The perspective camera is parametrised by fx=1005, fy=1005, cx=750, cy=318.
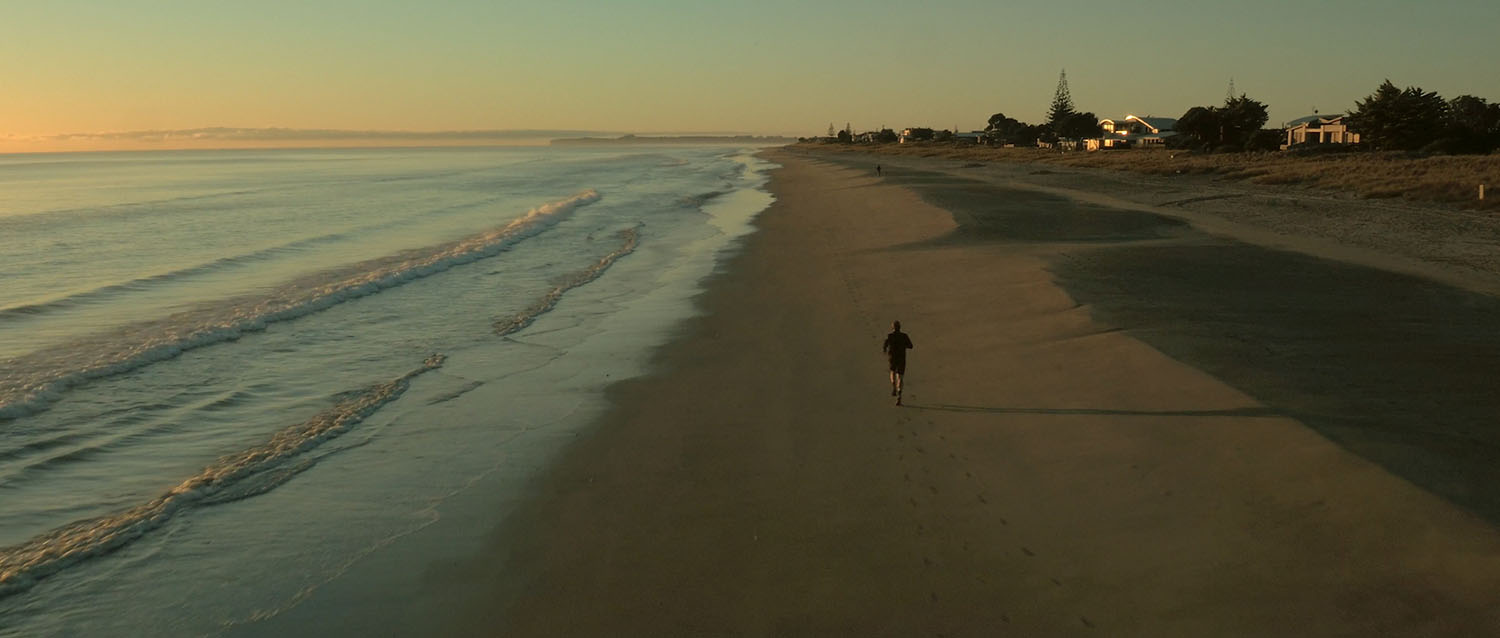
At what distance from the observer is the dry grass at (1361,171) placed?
37.9 metres

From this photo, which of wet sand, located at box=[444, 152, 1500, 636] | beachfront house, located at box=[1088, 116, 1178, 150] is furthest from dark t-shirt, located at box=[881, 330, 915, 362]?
beachfront house, located at box=[1088, 116, 1178, 150]

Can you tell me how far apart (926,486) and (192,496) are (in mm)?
7681

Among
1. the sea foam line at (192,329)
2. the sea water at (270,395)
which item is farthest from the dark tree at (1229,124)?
the sea foam line at (192,329)

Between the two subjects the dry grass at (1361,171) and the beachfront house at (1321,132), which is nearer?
the dry grass at (1361,171)

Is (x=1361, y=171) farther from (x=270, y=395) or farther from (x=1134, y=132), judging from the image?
(x=1134, y=132)

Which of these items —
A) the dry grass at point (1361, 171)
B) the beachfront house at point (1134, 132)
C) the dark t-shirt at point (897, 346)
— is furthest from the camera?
the beachfront house at point (1134, 132)

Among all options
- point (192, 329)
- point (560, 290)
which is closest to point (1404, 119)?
point (560, 290)

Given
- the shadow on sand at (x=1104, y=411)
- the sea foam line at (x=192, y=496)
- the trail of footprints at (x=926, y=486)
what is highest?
the shadow on sand at (x=1104, y=411)

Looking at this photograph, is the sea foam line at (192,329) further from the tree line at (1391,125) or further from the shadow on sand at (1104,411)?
the tree line at (1391,125)

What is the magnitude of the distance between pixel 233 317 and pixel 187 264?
12.2 meters

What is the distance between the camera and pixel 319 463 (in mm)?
11812

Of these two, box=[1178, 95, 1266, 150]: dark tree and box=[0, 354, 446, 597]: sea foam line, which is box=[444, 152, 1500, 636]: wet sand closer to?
box=[0, 354, 446, 597]: sea foam line

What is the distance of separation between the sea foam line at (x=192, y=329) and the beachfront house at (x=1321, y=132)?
82.2m

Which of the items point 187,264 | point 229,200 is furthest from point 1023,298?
point 229,200
